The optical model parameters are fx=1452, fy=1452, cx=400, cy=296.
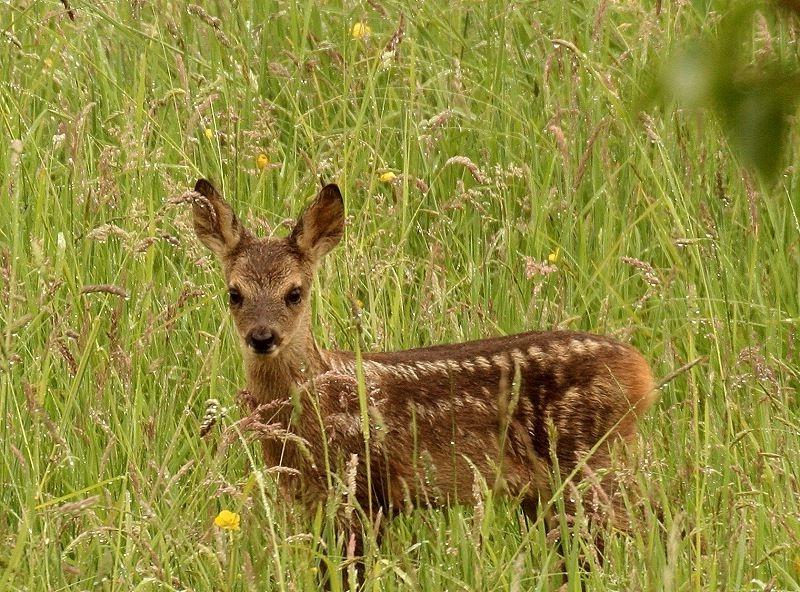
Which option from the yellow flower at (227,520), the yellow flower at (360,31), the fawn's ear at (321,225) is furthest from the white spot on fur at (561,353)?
the yellow flower at (360,31)

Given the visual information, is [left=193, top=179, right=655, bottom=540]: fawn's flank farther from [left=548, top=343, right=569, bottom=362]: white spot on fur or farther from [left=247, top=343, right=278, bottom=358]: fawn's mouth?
[left=247, top=343, right=278, bottom=358]: fawn's mouth

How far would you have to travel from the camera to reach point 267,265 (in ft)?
16.3

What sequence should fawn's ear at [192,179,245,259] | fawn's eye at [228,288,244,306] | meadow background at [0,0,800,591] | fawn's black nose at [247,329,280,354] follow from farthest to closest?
fawn's ear at [192,179,245,259] < fawn's eye at [228,288,244,306] < fawn's black nose at [247,329,280,354] < meadow background at [0,0,800,591]

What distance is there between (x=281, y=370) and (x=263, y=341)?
0.34m

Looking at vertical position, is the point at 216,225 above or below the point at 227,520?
above

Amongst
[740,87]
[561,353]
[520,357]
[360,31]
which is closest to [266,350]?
[520,357]

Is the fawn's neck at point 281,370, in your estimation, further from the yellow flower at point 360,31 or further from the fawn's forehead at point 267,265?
the yellow flower at point 360,31

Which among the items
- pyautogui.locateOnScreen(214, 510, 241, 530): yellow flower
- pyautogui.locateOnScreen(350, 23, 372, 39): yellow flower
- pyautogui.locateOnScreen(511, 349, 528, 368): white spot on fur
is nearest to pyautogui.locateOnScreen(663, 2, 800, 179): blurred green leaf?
pyautogui.locateOnScreen(214, 510, 241, 530): yellow flower

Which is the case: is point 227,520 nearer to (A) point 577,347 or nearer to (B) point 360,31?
(A) point 577,347

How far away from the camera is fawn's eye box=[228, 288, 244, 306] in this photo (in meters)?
4.87

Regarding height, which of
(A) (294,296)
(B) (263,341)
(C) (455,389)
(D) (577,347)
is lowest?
(C) (455,389)

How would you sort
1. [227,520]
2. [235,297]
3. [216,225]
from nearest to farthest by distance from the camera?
[227,520] < [235,297] < [216,225]

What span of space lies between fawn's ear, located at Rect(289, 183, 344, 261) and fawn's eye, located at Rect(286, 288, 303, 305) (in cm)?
25

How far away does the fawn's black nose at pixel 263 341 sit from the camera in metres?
4.60
